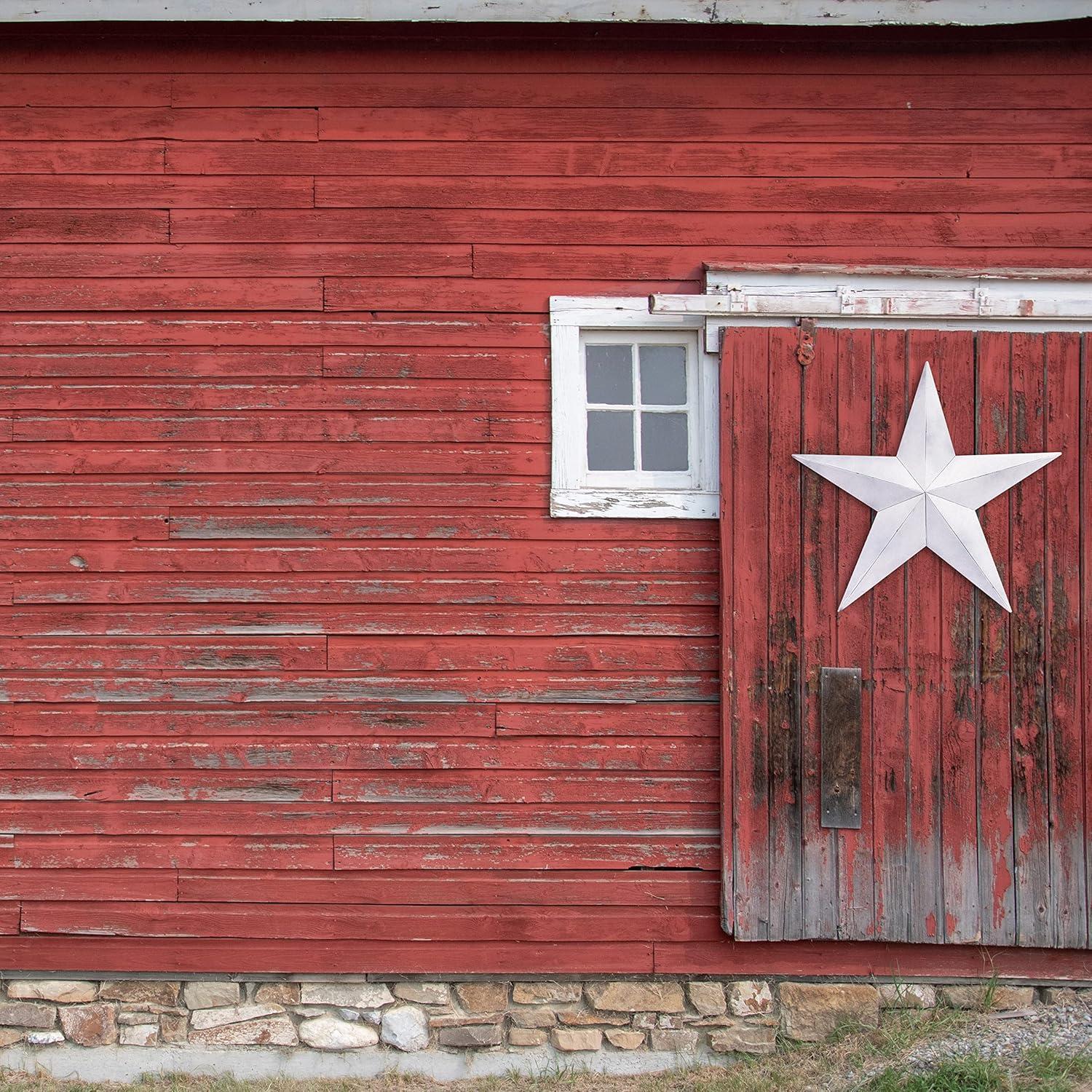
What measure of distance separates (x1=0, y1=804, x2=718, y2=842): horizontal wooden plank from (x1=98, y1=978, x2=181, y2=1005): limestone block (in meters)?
0.59

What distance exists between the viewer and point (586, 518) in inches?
155

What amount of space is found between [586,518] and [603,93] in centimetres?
168

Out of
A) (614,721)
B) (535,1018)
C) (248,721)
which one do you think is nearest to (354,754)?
(248,721)

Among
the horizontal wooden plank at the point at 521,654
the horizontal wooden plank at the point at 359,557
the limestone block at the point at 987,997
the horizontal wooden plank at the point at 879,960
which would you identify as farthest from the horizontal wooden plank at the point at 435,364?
the limestone block at the point at 987,997

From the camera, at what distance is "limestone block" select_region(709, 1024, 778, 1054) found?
387 centimetres

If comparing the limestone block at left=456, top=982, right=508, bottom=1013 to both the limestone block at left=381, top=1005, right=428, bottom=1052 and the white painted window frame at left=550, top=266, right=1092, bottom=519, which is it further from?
the white painted window frame at left=550, top=266, right=1092, bottom=519

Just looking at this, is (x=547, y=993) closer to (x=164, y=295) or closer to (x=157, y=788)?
(x=157, y=788)

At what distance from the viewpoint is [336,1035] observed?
3900mm

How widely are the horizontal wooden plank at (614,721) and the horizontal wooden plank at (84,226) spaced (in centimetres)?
234

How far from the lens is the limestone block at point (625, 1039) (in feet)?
12.8

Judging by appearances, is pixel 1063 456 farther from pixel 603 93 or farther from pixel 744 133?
pixel 603 93

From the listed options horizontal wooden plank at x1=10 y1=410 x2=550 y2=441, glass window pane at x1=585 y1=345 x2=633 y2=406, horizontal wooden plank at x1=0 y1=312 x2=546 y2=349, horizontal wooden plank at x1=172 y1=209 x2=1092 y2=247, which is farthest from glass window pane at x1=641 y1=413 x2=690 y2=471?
horizontal wooden plank at x1=172 y1=209 x2=1092 y2=247

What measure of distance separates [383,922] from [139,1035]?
1049 mm

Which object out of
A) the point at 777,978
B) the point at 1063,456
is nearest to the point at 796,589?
the point at 1063,456
